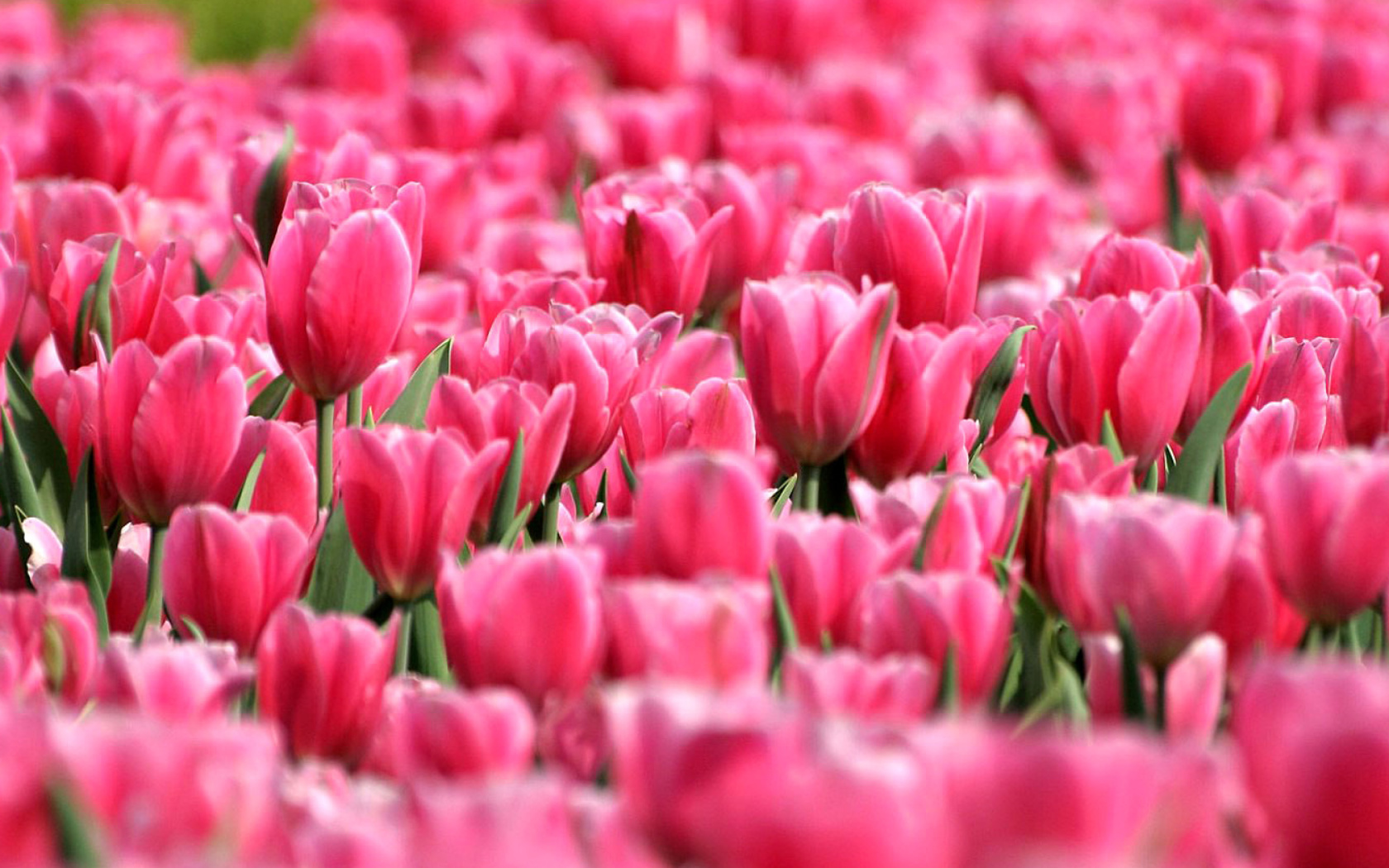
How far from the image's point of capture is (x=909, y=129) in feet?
11.6

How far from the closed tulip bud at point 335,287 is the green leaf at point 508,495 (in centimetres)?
20

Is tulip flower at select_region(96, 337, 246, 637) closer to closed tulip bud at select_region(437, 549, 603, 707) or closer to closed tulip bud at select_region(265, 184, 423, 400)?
closed tulip bud at select_region(265, 184, 423, 400)

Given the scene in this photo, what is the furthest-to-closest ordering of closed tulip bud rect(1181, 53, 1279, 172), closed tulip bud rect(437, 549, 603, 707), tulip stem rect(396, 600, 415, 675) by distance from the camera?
closed tulip bud rect(1181, 53, 1279, 172) < tulip stem rect(396, 600, 415, 675) < closed tulip bud rect(437, 549, 603, 707)

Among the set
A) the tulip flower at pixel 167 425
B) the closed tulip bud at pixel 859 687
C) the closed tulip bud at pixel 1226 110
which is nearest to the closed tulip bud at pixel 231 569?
the tulip flower at pixel 167 425

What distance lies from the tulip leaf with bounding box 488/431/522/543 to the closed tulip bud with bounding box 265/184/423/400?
195mm

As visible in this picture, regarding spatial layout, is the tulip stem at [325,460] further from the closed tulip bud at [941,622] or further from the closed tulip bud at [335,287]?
the closed tulip bud at [941,622]

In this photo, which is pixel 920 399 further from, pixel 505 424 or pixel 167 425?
pixel 167 425

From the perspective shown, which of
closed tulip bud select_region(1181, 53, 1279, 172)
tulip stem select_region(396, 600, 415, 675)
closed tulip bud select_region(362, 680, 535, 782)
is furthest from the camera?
closed tulip bud select_region(1181, 53, 1279, 172)

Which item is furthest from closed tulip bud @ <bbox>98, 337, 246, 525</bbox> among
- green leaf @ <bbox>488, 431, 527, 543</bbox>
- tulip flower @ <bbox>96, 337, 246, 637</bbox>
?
green leaf @ <bbox>488, 431, 527, 543</bbox>

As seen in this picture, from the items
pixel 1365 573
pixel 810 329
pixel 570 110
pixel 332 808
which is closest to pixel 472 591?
pixel 332 808

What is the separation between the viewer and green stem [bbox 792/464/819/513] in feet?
4.33

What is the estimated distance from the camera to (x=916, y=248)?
152 centimetres

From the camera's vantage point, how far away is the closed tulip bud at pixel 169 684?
36.4 inches

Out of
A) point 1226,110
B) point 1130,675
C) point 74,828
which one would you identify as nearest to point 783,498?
point 1130,675
